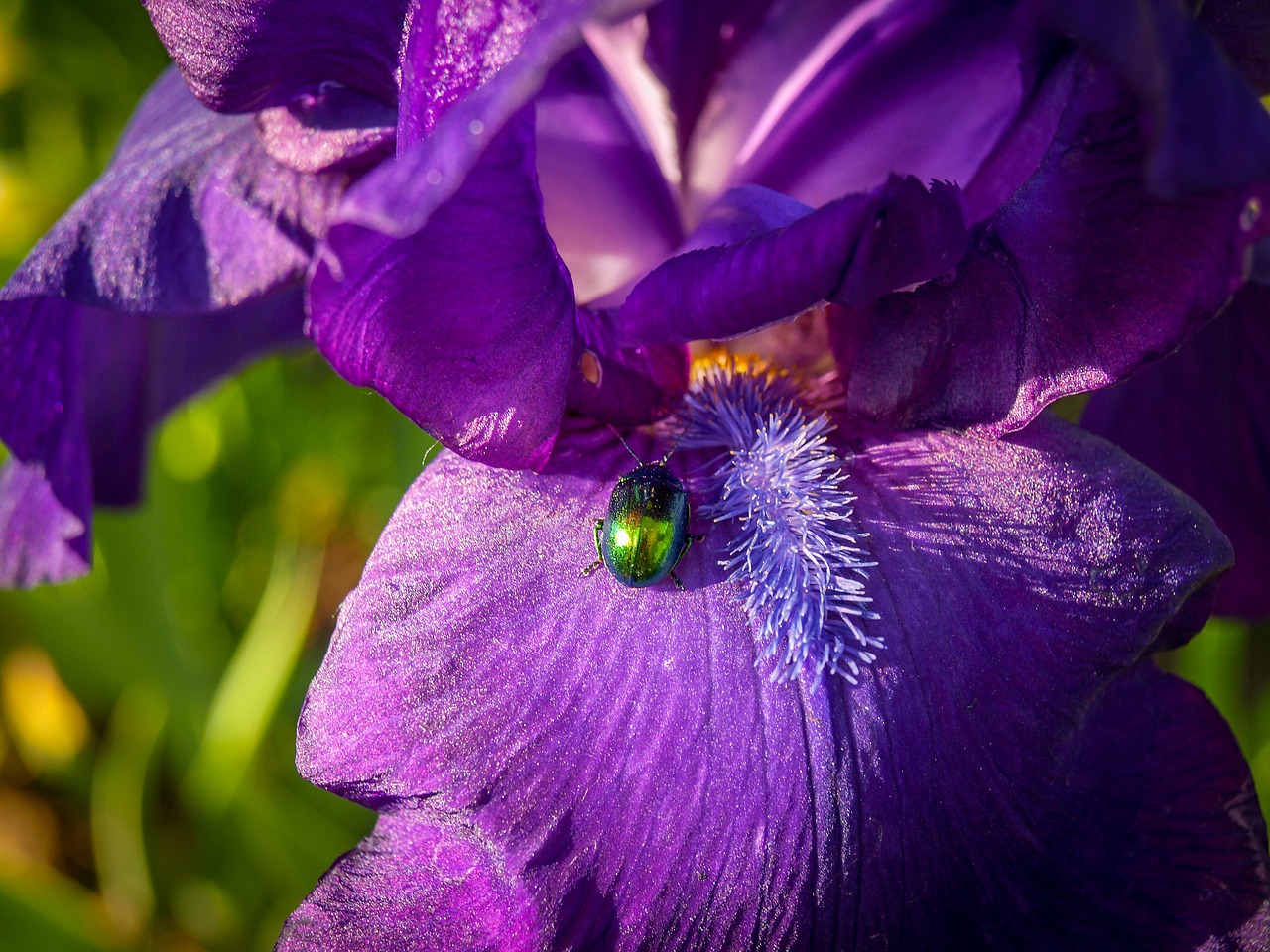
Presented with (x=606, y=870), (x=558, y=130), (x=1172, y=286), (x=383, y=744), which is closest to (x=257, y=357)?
(x=558, y=130)

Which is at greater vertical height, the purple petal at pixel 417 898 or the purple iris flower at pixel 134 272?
the purple iris flower at pixel 134 272

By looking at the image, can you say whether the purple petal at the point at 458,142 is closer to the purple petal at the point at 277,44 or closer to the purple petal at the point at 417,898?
the purple petal at the point at 277,44

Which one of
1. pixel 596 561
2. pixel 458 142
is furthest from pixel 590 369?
pixel 458 142

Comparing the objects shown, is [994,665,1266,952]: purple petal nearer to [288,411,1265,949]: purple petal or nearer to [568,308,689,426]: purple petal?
[288,411,1265,949]: purple petal

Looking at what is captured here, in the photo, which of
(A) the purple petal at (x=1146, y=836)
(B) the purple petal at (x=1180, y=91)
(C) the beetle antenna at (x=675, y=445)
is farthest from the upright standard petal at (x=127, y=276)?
(A) the purple petal at (x=1146, y=836)

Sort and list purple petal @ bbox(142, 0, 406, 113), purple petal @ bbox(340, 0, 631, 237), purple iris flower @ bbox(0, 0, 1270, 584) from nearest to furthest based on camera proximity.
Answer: purple petal @ bbox(340, 0, 631, 237) < purple iris flower @ bbox(0, 0, 1270, 584) < purple petal @ bbox(142, 0, 406, 113)

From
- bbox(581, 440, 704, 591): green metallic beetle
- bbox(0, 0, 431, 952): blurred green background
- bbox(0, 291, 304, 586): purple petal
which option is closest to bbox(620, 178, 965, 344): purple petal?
bbox(581, 440, 704, 591): green metallic beetle
